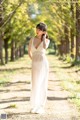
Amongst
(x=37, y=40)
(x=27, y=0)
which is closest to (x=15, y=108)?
(x=37, y=40)

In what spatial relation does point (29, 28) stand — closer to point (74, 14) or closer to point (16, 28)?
point (16, 28)

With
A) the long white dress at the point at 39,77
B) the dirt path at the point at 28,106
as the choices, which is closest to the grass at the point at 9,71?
the dirt path at the point at 28,106

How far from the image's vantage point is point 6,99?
1333 cm

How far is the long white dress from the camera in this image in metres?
10.6

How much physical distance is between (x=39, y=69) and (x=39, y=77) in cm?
19

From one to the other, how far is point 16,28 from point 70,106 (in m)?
32.2

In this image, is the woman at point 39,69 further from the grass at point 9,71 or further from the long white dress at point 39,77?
the grass at point 9,71

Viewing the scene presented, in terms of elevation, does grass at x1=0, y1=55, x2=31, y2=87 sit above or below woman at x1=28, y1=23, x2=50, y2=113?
below

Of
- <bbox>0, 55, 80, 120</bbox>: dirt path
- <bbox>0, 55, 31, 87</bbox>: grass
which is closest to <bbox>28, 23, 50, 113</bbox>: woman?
<bbox>0, 55, 80, 120</bbox>: dirt path

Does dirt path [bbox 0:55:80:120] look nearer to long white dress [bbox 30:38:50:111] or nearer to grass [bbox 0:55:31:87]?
long white dress [bbox 30:38:50:111]

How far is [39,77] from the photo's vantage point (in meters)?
10.6

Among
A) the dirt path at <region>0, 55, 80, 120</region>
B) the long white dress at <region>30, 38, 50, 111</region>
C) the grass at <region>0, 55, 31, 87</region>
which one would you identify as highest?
the long white dress at <region>30, 38, 50, 111</region>

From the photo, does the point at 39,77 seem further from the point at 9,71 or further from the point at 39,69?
the point at 9,71

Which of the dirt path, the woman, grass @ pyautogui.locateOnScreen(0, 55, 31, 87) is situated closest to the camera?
the dirt path
